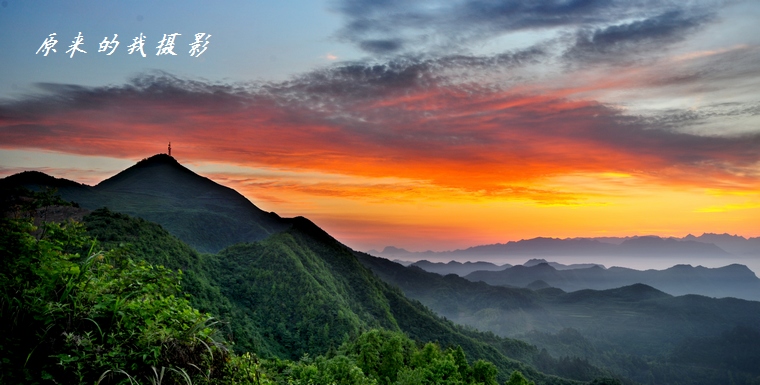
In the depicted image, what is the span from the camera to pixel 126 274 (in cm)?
580

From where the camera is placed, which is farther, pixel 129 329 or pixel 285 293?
pixel 285 293

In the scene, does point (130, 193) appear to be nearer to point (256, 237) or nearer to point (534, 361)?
point (256, 237)

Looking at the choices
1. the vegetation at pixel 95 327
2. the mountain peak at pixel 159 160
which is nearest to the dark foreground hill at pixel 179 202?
the mountain peak at pixel 159 160

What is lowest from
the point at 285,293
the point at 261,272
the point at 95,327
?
the point at 285,293

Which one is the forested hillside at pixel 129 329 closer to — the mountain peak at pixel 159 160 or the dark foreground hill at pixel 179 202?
the dark foreground hill at pixel 179 202

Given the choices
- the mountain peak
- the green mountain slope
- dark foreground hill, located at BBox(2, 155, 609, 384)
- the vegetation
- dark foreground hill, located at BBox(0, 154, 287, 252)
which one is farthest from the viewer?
the mountain peak

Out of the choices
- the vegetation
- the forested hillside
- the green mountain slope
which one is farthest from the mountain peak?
the vegetation

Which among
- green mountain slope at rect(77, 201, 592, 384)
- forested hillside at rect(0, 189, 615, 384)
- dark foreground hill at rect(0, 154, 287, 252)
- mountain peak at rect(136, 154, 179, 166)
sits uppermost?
mountain peak at rect(136, 154, 179, 166)

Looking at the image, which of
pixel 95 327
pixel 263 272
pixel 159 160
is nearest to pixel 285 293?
pixel 263 272

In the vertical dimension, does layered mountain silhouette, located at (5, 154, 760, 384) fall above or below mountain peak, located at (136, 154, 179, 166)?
below

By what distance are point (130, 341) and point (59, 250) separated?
180 centimetres

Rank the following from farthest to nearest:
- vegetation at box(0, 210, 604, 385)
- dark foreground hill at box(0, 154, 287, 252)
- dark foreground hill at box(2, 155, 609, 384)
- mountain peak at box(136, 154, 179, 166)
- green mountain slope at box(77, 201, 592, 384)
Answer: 1. mountain peak at box(136, 154, 179, 166)
2. dark foreground hill at box(0, 154, 287, 252)
3. dark foreground hill at box(2, 155, 609, 384)
4. green mountain slope at box(77, 201, 592, 384)
5. vegetation at box(0, 210, 604, 385)

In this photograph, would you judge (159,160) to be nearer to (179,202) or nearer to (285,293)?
(179,202)

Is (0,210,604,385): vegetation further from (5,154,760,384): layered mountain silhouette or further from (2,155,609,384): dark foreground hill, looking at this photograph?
(5,154,760,384): layered mountain silhouette
